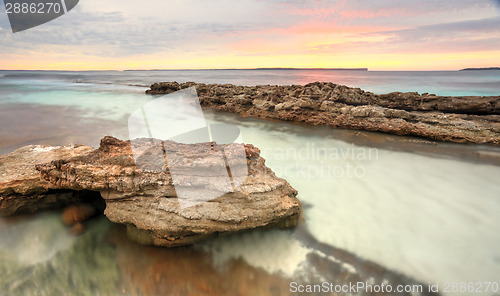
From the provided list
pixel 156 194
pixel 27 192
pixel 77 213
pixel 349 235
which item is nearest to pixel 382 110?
pixel 349 235

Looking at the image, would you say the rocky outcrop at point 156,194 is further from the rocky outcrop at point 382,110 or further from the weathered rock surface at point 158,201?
the rocky outcrop at point 382,110

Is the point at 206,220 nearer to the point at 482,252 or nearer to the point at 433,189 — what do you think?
the point at 482,252

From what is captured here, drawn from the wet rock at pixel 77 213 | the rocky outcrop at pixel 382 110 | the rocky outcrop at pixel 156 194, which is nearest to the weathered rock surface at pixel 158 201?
the rocky outcrop at pixel 156 194

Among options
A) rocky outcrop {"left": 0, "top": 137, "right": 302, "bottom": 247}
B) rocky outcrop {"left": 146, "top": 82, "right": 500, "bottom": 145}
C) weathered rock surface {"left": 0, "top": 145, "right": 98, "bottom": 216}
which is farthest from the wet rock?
rocky outcrop {"left": 146, "top": 82, "right": 500, "bottom": 145}

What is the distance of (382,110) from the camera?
336 inches

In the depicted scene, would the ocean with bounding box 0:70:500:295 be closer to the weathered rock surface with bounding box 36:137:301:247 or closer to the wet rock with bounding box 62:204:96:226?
the wet rock with bounding box 62:204:96:226

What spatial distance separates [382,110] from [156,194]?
8.68m

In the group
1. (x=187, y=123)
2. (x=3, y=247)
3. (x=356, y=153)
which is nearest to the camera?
(x=3, y=247)

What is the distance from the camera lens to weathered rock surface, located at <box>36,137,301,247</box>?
2945 mm

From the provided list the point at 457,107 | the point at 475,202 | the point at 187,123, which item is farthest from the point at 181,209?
the point at 457,107

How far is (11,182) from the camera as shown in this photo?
350 centimetres

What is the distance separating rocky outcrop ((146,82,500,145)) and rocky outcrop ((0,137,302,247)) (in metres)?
6.61

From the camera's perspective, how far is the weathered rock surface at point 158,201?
2945 mm

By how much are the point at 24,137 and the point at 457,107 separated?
1672cm
